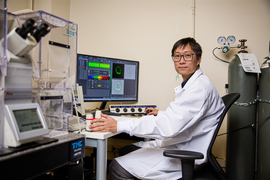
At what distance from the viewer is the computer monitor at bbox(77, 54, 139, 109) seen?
178 cm

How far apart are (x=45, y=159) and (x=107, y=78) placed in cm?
118

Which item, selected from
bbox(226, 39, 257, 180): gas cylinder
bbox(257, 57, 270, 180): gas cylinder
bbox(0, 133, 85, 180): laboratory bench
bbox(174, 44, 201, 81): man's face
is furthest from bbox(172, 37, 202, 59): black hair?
bbox(0, 133, 85, 180): laboratory bench

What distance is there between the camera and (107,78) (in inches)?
75.5

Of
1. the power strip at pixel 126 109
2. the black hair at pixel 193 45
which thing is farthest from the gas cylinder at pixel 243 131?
the power strip at pixel 126 109

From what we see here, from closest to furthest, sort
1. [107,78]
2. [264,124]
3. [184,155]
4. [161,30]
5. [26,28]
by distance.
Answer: [26,28], [184,155], [264,124], [107,78], [161,30]

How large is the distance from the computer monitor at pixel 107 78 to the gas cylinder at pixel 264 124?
1.15 meters

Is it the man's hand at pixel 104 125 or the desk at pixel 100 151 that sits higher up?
the man's hand at pixel 104 125

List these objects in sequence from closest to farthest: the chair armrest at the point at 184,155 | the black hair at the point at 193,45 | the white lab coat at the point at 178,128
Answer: the chair armrest at the point at 184,155 → the white lab coat at the point at 178,128 → the black hair at the point at 193,45

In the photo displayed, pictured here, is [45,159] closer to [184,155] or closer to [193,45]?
[184,155]

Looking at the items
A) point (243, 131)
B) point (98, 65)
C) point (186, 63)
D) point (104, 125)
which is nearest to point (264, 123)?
point (243, 131)

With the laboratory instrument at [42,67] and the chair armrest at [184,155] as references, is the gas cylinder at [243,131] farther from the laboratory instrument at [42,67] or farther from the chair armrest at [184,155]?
the laboratory instrument at [42,67]

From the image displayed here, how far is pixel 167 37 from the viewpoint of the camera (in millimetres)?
2188

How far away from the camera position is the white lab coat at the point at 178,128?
1.11m

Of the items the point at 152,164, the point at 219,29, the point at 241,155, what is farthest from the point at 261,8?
the point at 152,164
